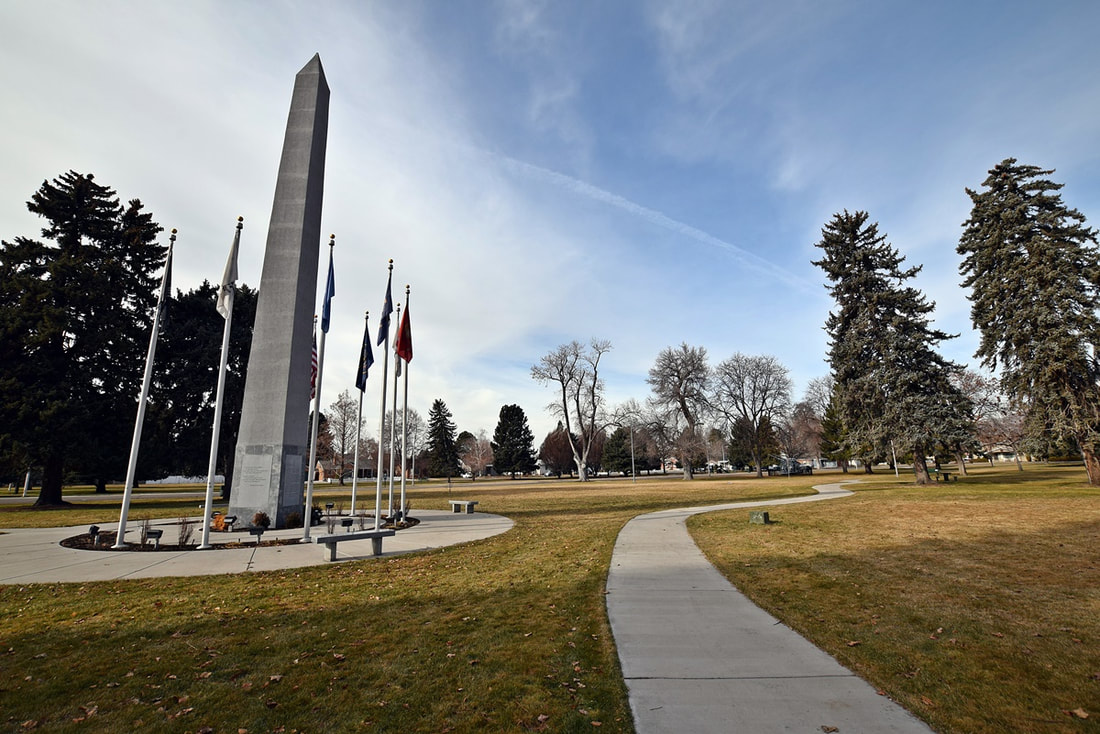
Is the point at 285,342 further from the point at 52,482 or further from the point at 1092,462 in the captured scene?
the point at 1092,462

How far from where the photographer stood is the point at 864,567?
29.4 feet

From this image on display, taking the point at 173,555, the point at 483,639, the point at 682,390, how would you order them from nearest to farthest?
the point at 483,639 < the point at 173,555 < the point at 682,390

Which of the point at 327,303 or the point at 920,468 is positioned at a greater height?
the point at 327,303

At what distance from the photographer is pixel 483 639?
5.58 meters

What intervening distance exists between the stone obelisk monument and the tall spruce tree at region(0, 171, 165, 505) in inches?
653

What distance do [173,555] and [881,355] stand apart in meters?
35.0

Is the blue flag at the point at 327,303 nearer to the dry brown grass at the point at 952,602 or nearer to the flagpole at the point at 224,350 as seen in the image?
the flagpole at the point at 224,350

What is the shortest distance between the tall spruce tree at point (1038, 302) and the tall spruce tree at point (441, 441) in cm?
6920

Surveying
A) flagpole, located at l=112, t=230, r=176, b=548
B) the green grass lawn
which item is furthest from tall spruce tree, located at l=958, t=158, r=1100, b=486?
flagpole, located at l=112, t=230, r=176, b=548

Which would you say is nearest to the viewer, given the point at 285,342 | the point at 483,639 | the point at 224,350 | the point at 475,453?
the point at 483,639

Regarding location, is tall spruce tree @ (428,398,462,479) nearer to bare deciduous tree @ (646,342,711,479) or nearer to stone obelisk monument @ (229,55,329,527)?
bare deciduous tree @ (646,342,711,479)

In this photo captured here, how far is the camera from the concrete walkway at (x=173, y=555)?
A: 9.70m

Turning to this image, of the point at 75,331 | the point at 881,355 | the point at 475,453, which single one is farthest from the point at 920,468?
the point at 475,453

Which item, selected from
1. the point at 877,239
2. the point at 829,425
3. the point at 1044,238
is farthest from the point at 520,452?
the point at 1044,238
